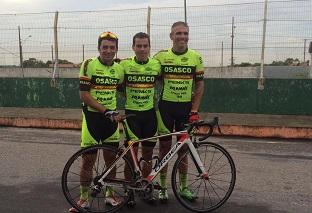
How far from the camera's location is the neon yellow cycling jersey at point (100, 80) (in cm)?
466

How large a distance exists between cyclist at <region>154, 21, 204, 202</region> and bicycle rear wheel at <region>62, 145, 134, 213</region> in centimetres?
53

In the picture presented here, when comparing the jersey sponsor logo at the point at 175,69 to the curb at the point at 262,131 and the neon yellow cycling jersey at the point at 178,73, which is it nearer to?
the neon yellow cycling jersey at the point at 178,73

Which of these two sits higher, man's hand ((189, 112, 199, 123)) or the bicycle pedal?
man's hand ((189, 112, 199, 123))

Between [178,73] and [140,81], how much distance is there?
1.58 feet

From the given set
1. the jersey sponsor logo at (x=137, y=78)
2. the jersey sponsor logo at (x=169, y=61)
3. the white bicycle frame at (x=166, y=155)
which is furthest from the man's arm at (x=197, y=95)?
the jersey sponsor logo at (x=137, y=78)

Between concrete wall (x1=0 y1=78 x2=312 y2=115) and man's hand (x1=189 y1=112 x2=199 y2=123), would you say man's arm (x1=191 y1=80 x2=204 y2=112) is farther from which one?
concrete wall (x1=0 y1=78 x2=312 y2=115)

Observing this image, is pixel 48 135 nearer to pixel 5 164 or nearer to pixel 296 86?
pixel 5 164

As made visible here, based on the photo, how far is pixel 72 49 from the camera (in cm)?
1276

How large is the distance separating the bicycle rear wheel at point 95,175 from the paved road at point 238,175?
0.25 m

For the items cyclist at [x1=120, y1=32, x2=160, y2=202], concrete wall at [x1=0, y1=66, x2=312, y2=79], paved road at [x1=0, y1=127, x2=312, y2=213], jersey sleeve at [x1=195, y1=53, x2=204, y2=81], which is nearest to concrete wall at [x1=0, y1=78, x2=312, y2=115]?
concrete wall at [x1=0, y1=66, x2=312, y2=79]

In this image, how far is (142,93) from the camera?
4957 mm

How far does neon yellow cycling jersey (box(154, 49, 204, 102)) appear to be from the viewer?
5.09 m

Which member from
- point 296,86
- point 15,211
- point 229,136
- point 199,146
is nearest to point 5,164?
point 15,211

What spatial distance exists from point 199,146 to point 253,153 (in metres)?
3.32
